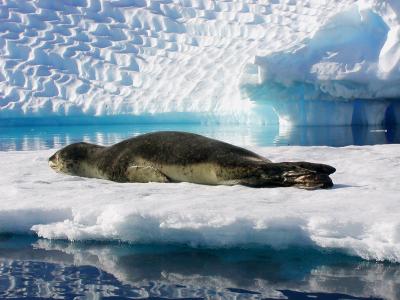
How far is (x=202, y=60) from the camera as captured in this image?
66.8 feet

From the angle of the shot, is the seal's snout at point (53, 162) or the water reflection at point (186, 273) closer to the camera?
the water reflection at point (186, 273)

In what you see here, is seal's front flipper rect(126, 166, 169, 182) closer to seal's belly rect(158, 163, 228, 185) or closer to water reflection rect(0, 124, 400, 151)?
seal's belly rect(158, 163, 228, 185)

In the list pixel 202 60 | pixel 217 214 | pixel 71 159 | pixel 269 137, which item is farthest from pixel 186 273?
pixel 202 60

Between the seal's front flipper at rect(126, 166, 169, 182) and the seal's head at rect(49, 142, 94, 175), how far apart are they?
0.57 meters

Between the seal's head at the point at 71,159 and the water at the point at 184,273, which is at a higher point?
the seal's head at the point at 71,159

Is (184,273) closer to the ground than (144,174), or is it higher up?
closer to the ground

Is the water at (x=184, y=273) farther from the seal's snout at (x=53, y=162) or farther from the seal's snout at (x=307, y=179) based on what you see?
the seal's snout at (x=53, y=162)

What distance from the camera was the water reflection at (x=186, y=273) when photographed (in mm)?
1753

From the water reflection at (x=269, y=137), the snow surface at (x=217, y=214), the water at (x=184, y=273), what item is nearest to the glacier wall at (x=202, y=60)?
the water reflection at (x=269, y=137)

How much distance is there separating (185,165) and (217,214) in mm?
1208

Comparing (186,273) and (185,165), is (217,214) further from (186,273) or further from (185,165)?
(185,165)

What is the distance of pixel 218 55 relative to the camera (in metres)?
20.3

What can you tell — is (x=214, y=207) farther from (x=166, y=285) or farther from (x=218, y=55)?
(x=218, y=55)

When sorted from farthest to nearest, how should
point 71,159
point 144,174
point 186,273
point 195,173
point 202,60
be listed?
point 202,60, point 71,159, point 144,174, point 195,173, point 186,273
